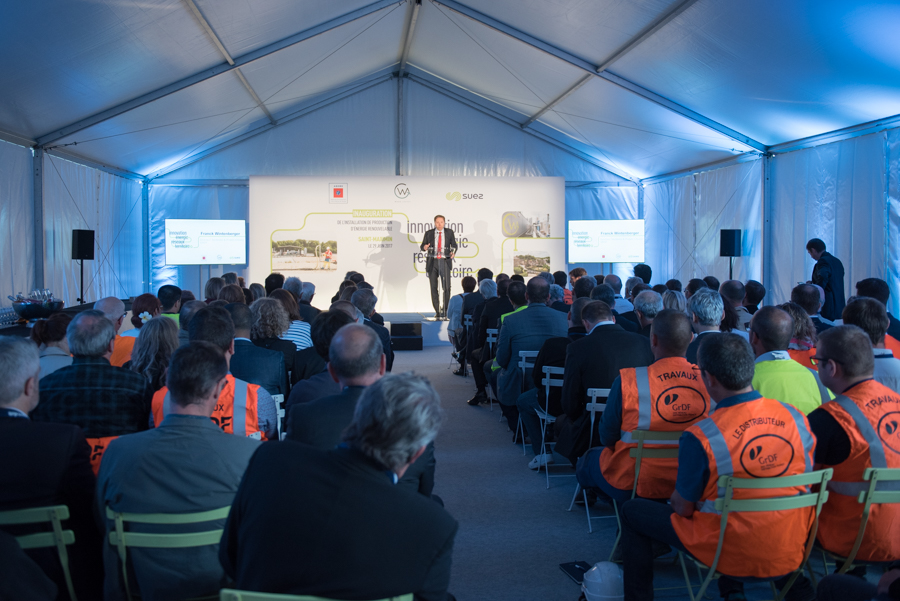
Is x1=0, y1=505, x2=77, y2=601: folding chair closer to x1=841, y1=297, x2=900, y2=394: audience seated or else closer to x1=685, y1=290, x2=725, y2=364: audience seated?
x1=685, y1=290, x2=725, y2=364: audience seated

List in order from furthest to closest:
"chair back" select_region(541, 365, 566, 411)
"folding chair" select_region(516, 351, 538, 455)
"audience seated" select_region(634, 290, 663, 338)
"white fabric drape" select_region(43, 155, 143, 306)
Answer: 1. "white fabric drape" select_region(43, 155, 143, 306)
2. "folding chair" select_region(516, 351, 538, 455)
3. "audience seated" select_region(634, 290, 663, 338)
4. "chair back" select_region(541, 365, 566, 411)

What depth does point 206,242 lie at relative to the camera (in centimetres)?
1207

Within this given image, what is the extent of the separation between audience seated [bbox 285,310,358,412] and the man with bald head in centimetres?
180

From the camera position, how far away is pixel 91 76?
7316 mm

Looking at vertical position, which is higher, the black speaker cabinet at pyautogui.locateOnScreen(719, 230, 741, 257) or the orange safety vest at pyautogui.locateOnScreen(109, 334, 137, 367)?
the black speaker cabinet at pyautogui.locateOnScreen(719, 230, 741, 257)

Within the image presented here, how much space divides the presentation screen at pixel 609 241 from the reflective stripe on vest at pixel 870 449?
427 inches

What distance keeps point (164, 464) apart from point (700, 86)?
326 inches

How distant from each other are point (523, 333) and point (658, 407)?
2.02 meters

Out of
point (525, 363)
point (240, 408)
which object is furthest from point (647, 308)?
point (240, 408)

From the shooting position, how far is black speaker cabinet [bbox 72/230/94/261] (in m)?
9.05

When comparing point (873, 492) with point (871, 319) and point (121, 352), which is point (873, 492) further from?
point (121, 352)

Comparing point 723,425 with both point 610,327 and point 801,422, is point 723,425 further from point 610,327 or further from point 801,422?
point 610,327

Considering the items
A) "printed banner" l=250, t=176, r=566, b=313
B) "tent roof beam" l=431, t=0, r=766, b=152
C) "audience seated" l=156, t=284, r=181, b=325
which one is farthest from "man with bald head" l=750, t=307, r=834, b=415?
"printed banner" l=250, t=176, r=566, b=313

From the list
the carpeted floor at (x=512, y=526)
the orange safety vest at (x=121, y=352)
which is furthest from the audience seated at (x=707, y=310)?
the orange safety vest at (x=121, y=352)
